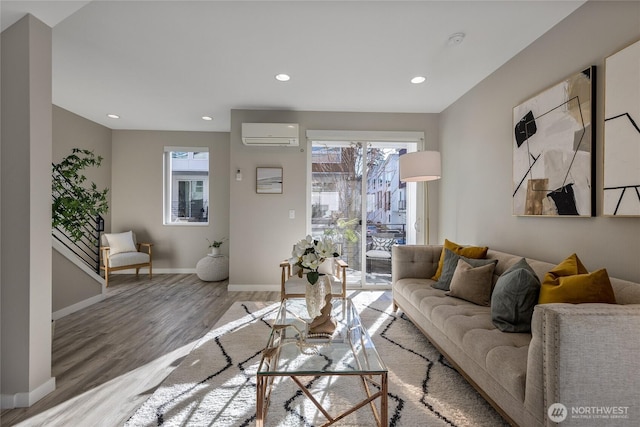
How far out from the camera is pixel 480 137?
10.5 ft

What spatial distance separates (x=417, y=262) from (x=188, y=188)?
4.48 m

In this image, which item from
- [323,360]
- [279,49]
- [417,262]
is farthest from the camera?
[417,262]

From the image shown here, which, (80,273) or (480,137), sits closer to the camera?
(480,137)

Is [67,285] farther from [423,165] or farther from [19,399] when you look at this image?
[423,165]

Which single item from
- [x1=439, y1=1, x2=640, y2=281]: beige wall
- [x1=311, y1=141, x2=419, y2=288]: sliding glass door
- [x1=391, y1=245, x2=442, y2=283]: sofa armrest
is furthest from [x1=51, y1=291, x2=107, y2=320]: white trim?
[x1=439, y1=1, x2=640, y2=281]: beige wall

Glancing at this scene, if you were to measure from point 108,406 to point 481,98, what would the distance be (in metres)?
4.15

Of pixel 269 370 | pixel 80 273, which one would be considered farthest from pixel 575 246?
pixel 80 273

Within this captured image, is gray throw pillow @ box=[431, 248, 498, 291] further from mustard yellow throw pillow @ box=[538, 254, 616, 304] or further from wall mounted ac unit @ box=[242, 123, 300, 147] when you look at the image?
wall mounted ac unit @ box=[242, 123, 300, 147]

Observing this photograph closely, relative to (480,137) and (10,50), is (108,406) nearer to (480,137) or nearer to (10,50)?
(10,50)

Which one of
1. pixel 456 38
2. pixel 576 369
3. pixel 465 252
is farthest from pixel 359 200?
pixel 576 369

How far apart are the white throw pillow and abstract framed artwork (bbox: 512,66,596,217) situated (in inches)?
216

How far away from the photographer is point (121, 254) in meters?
4.66

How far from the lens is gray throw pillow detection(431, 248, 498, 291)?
8.26 feet

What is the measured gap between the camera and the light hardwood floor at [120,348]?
5.46 feet
